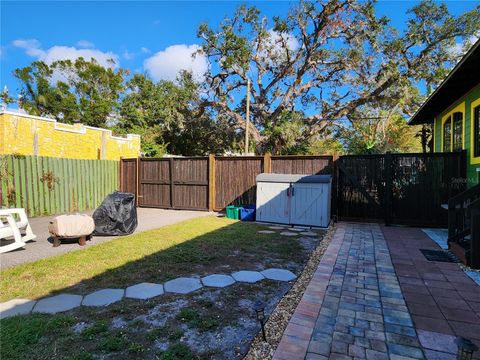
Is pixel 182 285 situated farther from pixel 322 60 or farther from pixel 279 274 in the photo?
pixel 322 60

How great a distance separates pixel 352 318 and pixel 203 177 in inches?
296

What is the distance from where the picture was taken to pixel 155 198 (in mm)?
10492

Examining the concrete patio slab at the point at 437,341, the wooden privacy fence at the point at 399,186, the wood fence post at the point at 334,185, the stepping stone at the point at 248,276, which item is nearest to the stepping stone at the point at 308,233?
the wood fence post at the point at 334,185

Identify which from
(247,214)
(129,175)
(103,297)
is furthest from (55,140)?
(103,297)

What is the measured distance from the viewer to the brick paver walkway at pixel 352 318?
1.97 meters

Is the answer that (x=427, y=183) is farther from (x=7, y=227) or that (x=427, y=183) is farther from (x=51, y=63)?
(x=51, y=63)

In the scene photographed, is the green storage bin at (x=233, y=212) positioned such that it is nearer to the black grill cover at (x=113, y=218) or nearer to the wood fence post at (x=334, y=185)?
the wood fence post at (x=334, y=185)

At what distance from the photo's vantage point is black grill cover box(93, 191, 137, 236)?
600 cm

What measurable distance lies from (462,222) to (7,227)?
25.8 feet

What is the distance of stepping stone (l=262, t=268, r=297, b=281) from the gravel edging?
0.12 metres

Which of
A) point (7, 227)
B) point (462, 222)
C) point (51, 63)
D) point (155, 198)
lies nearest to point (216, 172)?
point (155, 198)

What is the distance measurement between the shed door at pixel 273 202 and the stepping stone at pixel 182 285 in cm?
412

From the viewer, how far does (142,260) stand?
13.6 feet

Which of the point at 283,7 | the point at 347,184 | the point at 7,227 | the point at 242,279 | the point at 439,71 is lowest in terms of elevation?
the point at 242,279
